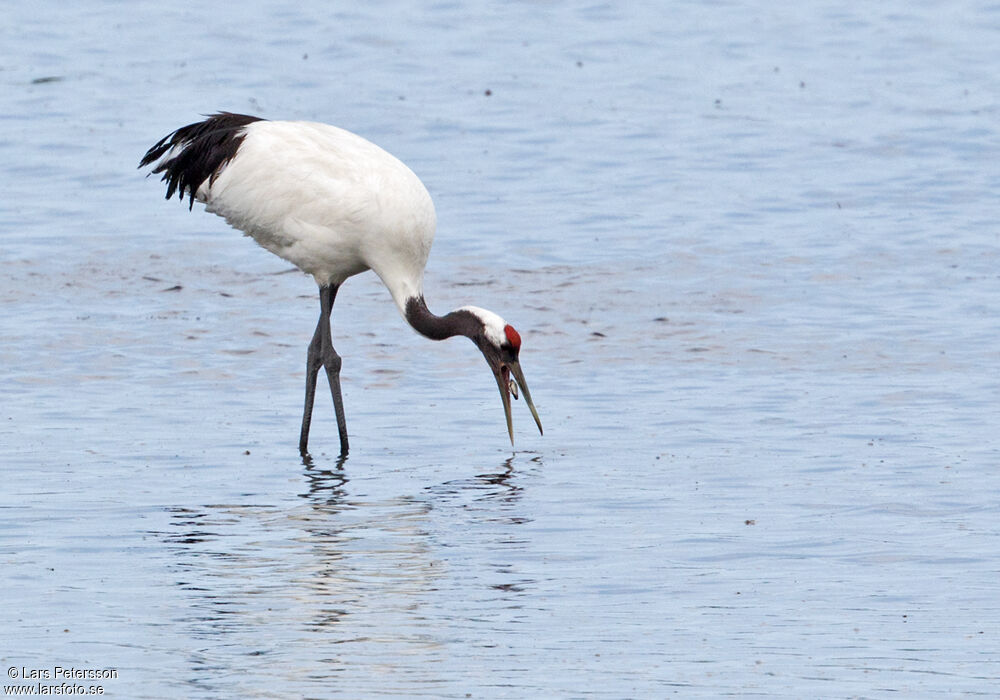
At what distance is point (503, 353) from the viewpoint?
9844 mm

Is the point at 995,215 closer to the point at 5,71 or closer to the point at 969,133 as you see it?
the point at 969,133

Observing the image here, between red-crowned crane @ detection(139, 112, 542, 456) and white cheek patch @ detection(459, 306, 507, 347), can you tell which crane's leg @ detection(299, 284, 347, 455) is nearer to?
red-crowned crane @ detection(139, 112, 542, 456)

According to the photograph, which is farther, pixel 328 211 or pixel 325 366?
pixel 325 366

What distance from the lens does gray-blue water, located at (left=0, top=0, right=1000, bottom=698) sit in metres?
6.45

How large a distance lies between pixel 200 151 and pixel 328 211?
3.45 feet

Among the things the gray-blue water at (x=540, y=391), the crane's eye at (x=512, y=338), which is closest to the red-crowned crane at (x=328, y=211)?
the crane's eye at (x=512, y=338)

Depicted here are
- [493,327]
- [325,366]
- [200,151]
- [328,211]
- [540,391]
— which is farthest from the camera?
[200,151]

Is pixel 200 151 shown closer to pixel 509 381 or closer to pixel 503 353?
pixel 503 353

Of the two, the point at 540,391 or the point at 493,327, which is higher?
the point at 493,327

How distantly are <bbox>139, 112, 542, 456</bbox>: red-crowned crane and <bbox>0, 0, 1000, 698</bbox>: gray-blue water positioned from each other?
1.35ft

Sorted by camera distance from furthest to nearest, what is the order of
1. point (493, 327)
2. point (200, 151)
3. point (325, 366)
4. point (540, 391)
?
point (200, 151) → point (540, 391) → point (325, 366) → point (493, 327)

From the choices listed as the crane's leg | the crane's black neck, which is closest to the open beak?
Answer: the crane's black neck

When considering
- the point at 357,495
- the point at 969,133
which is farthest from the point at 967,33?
the point at 357,495

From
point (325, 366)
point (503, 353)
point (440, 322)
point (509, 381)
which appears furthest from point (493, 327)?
point (325, 366)
